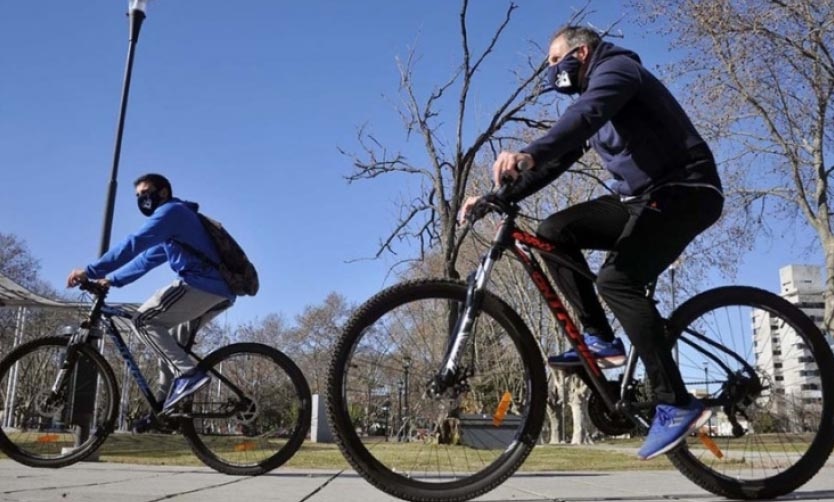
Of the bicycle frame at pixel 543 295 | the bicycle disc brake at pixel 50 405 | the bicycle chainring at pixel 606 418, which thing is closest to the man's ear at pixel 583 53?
the bicycle frame at pixel 543 295

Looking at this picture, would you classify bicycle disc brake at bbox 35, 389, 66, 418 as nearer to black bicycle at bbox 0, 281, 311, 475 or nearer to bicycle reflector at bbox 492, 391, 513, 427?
black bicycle at bbox 0, 281, 311, 475

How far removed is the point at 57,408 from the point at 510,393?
3.92m

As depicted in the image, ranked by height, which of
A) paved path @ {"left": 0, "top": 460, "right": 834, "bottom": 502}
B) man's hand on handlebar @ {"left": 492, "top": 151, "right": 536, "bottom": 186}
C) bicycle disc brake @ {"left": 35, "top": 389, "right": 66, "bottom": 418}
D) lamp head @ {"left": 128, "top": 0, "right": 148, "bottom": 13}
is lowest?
paved path @ {"left": 0, "top": 460, "right": 834, "bottom": 502}

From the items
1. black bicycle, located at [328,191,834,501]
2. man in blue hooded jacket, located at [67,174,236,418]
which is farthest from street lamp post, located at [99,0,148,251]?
black bicycle, located at [328,191,834,501]

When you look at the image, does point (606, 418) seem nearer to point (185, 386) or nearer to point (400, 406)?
point (400, 406)

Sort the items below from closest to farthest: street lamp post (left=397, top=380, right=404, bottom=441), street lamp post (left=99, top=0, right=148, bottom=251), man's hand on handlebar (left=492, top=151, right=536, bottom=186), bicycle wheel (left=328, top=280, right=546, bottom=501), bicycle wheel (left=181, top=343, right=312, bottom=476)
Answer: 1. man's hand on handlebar (left=492, top=151, right=536, bottom=186)
2. bicycle wheel (left=328, top=280, right=546, bottom=501)
3. street lamp post (left=397, top=380, right=404, bottom=441)
4. bicycle wheel (left=181, top=343, right=312, bottom=476)
5. street lamp post (left=99, top=0, right=148, bottom=251)

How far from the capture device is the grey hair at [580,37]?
3.07 metres

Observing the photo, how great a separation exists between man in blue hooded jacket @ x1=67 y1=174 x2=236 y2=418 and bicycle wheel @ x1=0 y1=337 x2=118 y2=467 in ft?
1.16

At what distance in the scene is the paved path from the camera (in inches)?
121

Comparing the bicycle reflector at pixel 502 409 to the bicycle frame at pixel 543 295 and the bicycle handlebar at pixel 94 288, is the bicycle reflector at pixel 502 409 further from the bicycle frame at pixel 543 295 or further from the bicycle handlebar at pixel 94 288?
the bicycle handlebar at pixel 94 288

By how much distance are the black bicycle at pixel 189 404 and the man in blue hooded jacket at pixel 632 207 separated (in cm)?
273

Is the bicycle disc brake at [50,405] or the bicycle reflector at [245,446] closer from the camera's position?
the bicycle reflector at [245,446]

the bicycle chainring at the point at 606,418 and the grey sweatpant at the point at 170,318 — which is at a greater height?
the grey sweatpant at the point at 170,318

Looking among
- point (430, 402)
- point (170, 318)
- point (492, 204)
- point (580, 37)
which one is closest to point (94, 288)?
point (170, 318)
